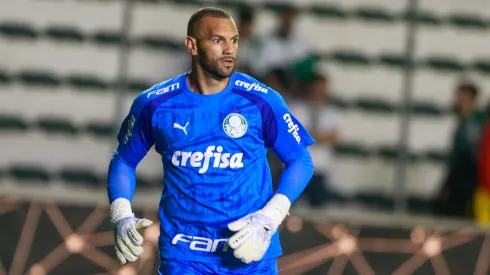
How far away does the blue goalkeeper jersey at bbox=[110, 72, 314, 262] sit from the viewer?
183 inches

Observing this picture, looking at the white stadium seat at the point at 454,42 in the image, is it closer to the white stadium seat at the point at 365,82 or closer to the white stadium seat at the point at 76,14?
the white stadium seat at the point at 365,82

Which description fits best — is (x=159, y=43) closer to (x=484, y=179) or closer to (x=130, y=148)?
(x=484, y=179)

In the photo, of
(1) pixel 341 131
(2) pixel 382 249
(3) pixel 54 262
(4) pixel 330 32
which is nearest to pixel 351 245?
(2) pixel 382 249

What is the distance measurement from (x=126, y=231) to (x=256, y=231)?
65 centimetres

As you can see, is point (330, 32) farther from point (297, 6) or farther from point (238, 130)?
point (238, 130)

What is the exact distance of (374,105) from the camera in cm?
1026

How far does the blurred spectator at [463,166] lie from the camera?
9.21 metres

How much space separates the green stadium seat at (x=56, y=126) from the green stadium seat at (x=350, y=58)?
107 inches

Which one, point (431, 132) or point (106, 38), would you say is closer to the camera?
point (106, 38)

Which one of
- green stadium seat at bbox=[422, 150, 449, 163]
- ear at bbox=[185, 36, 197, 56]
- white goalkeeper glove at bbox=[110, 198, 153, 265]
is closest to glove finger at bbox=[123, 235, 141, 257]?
white goalkeeper glove at bbox=[110, 198, 153, 265]

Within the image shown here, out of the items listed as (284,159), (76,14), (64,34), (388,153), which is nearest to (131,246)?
(284,159)

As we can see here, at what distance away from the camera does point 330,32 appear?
34.0 feet

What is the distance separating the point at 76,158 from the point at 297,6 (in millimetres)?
2745

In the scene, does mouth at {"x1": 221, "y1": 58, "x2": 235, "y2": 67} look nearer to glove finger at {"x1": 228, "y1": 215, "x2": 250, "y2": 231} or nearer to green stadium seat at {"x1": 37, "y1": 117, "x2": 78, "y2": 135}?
glove finger at {"x1": 228, "y1": 215, "x2": 250, "y2": 231}
